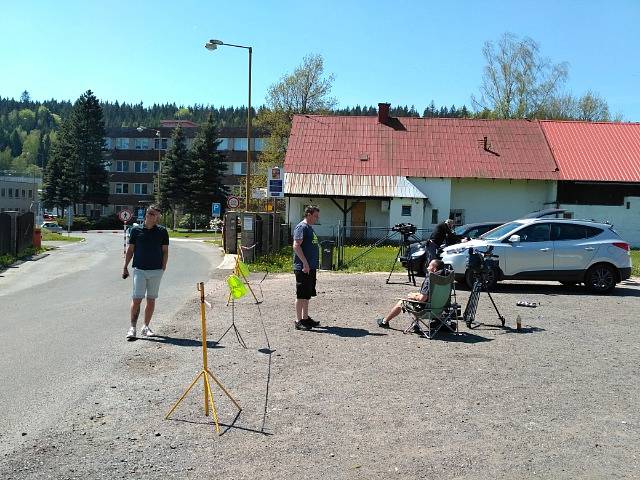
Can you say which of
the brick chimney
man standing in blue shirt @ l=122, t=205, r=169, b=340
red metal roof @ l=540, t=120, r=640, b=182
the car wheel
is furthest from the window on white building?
man standing in blue shirt @ l=122, t=205, r=169, b=340

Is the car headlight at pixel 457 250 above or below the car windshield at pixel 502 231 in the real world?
below

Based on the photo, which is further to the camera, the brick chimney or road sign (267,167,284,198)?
the brick chimney

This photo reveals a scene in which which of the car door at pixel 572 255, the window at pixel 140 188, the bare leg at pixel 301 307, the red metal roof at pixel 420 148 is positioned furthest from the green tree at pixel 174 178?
the bare leg at pixel 301 307

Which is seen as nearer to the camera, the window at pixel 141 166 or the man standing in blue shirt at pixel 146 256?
the man standing in blue shirt at pixel 146 256

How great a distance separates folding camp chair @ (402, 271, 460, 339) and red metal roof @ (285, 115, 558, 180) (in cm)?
2728

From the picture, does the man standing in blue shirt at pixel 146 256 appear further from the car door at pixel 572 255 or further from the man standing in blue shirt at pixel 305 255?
the car door at pixel 572 255

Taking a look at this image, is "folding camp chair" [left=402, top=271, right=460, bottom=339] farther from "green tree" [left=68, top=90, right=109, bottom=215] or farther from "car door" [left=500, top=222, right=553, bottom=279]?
"green tree" [left=68, top=90, right=109, bottom=215]

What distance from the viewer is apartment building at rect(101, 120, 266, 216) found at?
318ft

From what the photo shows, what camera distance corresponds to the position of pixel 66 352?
27.8 feet

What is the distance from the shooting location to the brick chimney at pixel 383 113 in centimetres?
4091

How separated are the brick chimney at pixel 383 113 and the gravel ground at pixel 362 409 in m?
31.7

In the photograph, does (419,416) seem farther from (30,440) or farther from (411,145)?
(411,145)

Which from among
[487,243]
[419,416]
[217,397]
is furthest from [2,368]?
[487,243]

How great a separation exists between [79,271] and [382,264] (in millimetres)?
9792
